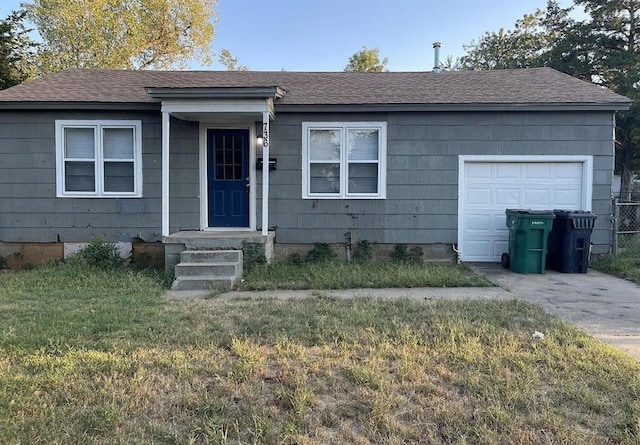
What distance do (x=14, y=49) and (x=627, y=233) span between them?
780 inches

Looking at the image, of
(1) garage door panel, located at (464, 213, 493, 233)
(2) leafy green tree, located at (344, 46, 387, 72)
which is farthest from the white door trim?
(2) leafy green tree, located at (344, 46, 387, 72)

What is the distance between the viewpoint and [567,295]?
6.00 metres

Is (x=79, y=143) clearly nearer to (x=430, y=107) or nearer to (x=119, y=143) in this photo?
(x=119, y=143)

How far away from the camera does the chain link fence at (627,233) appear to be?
8.30m

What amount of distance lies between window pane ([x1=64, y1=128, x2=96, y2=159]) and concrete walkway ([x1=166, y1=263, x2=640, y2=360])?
3985mm

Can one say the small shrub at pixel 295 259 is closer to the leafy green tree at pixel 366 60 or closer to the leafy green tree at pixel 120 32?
the leafy green tree at pixel 120 32

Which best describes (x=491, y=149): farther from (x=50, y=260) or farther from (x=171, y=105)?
(x=50, y=260)

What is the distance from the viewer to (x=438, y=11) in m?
17.1

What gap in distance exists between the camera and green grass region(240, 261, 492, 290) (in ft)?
21.4

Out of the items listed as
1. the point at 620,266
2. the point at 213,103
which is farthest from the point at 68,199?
the point at 620,266

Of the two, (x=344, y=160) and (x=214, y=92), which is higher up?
(x=214, y=92)

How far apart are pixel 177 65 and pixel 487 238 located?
1945 cm

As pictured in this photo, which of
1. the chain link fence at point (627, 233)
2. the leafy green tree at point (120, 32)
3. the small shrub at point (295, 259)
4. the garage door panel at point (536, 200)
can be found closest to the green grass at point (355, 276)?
the small shrub at point (295, 259)

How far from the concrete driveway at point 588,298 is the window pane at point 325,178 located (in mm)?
3116
